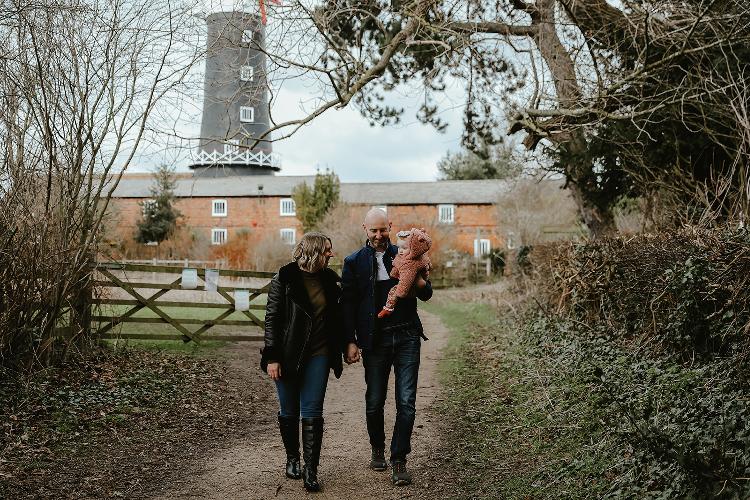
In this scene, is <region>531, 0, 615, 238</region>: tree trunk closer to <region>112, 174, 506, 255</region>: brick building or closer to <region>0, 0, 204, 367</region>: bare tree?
<region>0, 0, 204, 367</region>: bare tree

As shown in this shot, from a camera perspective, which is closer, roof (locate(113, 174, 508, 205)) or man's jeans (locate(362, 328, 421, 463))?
man's jeans (locate(362, 328, 421, 463))

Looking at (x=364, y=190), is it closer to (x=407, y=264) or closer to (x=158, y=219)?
(x=158, y=219)

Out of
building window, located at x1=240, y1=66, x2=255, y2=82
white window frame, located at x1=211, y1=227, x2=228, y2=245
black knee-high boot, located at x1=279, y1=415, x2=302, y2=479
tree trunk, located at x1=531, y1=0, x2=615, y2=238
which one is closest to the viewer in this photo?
black knee-high boot, located at x1=279, y1=415, x2=302, y2=479

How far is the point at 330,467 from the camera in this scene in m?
6.17

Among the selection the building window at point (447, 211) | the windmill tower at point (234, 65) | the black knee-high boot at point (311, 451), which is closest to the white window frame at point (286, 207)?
the building window at point (447, 211)

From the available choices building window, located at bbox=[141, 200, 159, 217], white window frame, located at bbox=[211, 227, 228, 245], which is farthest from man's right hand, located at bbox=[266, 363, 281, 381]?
white window frame, located at bbox=[211, 227, 228, 245]

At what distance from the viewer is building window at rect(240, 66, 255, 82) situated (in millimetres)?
10328

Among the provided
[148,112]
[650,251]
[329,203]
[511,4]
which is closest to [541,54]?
[511,4]

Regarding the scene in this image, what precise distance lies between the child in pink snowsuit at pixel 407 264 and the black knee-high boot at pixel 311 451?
0.98 m

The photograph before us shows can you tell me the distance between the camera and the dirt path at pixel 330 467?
217 inches

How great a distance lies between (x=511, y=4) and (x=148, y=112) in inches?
256

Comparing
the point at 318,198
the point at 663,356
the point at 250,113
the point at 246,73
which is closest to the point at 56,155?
the point at 246,73

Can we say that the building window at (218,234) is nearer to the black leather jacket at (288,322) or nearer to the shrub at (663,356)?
→ the shrub at (663,356)

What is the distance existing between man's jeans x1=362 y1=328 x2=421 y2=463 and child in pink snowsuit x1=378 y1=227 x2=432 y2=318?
243 mm
